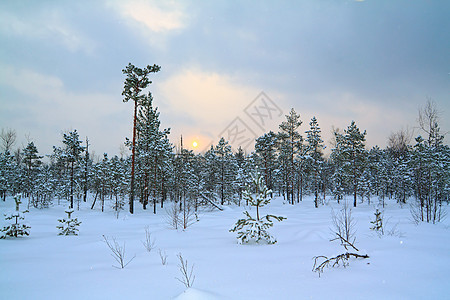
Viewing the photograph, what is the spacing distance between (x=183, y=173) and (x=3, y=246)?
21389 mm

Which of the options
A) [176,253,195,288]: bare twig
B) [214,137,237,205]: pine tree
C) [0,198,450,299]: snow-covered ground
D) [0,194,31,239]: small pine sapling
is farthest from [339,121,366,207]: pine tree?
[0,194,31,239]: small pine sapling

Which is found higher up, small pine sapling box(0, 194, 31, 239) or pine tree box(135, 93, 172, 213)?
pine tree box(135, 93, 172, 213)

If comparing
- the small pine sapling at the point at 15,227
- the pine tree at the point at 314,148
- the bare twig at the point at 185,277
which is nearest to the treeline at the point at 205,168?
the pine tree at the point at 314,148

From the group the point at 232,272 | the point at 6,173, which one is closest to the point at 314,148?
the point at 232,272

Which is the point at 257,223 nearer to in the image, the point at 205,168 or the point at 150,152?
the point at 150,152

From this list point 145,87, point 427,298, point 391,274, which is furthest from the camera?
point 145,87

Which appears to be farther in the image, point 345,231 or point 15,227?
point 345,231

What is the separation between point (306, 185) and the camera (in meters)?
55.0

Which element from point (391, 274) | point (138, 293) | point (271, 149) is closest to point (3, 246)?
point (138, 293)

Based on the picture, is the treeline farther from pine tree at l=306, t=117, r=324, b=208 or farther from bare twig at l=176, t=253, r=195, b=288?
bare twig at l=176, t=253, r=195, b=288

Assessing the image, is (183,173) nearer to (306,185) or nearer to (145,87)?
(145,87)

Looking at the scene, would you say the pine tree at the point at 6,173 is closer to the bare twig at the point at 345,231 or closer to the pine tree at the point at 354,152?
the bare twig at the point at 345,231

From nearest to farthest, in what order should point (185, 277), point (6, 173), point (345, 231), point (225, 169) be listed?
point (185, 277) < point (345, 231) < point (225, 169) < point (6, 173)

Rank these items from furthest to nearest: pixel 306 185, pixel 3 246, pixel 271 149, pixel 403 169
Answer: pixel 306 185, pixel 271 149, pixel 403 169, pixel 3 246
